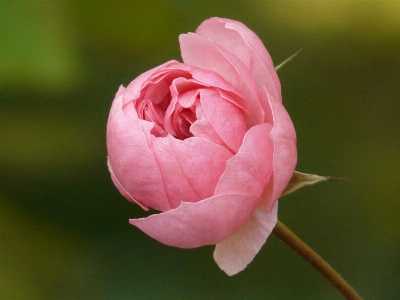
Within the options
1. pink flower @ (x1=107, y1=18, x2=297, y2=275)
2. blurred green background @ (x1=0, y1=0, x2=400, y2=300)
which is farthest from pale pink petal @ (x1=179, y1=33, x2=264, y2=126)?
blurred green background @ (x1=0, y1=0, x2=400, y2=300)

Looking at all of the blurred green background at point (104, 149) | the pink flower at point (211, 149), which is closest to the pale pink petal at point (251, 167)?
the pink flower at point (211, 149)

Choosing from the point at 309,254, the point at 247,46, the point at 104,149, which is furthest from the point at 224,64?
the point at 104,149

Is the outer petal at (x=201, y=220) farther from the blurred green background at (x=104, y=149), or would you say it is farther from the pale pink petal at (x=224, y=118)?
the blurred green background at (x=104, y=149)

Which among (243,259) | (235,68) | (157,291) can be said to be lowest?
(157,291)

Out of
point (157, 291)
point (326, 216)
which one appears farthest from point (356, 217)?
point (157, 291)

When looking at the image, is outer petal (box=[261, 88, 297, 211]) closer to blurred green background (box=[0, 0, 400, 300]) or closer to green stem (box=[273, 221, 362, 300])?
green stem (box=[273, 221, 362, 300])

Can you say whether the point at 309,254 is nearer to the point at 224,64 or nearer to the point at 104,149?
the point at 224,64

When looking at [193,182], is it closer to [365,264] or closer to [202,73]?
[202,73]
